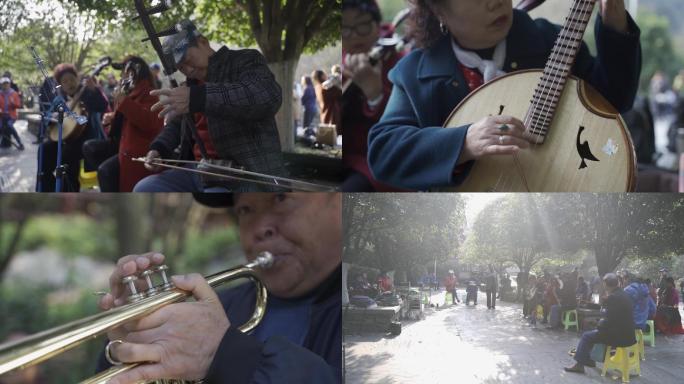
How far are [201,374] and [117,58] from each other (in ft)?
5.22

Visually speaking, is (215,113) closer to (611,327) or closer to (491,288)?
(491,288)

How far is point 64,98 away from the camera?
3.89m

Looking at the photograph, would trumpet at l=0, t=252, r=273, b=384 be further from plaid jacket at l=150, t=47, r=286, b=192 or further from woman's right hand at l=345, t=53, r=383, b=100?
woman's right hand at l=345, t=53, r=383, b=100

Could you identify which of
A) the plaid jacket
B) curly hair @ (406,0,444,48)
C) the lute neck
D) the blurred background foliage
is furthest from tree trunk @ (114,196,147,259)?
the lute neck

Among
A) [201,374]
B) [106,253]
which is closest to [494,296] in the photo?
[201,374]

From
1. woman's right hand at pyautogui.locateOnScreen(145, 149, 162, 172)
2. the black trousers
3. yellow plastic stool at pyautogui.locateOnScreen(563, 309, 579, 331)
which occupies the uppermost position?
woman's right hand at pyautogui.locateOnScreen(145, 149, 162, 172)

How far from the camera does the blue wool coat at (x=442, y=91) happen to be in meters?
3.67

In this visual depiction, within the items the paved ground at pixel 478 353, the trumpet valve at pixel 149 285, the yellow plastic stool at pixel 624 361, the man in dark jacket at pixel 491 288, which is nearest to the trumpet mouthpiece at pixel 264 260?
the paved ground at pixel 478 353

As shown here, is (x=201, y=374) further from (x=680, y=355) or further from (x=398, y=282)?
(x=680, y=355)

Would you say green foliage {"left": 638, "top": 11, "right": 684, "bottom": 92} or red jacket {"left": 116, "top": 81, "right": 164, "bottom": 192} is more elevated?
green foliage {"left": 638, "top": 11, "right": 684, "bottom": 92}

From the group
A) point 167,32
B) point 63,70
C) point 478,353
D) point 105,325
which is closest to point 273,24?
point 167,32

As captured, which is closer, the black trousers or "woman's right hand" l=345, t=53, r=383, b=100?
"woman's right hand" l=345, t=53, r=383, b=100

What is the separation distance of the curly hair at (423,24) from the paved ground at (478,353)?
4.24ft

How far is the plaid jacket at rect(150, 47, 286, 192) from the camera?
380 cm
